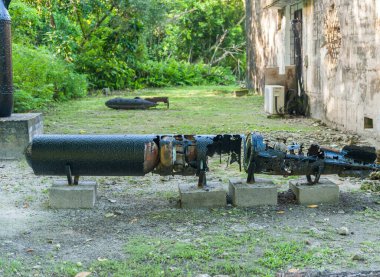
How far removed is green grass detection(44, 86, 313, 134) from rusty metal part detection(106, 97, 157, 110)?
199 millimetres

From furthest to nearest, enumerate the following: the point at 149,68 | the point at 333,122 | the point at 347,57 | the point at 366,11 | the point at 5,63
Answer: the point at 149,68, the point at 333,122, the point at 347,57, the point at 366,11, the point at 5,63

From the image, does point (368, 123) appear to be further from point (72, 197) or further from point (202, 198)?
point (72, 197)

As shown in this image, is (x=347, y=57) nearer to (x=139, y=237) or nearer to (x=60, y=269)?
(x=139, y=237)

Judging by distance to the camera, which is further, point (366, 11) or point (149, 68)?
point (149, 68)

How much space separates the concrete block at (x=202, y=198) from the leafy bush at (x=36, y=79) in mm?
7802

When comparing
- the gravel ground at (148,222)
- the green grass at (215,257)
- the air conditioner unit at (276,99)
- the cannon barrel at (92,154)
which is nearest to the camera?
the green grass at (215,257)

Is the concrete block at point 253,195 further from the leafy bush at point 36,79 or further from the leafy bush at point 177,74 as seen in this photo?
the leafy bush at point 177,74

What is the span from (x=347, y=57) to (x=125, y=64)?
14581 mm

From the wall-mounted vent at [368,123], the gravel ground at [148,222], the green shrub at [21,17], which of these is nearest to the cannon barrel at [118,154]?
the gravel ground at [148,222]

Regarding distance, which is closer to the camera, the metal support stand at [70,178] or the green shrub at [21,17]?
the metal support stand at [70,178]

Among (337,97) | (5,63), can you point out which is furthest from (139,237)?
(337,97)

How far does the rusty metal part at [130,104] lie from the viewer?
15484 millimetres

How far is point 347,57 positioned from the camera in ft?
34.5

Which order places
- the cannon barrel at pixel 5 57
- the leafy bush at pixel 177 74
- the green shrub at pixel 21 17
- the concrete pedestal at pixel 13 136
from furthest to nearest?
1. the leafy bush at pixel 177 74
2. the green shrub at pixel 21 17
3. the concrete pedestal at pixel 13 136
4. the cannon barrel at pixel 5 57
